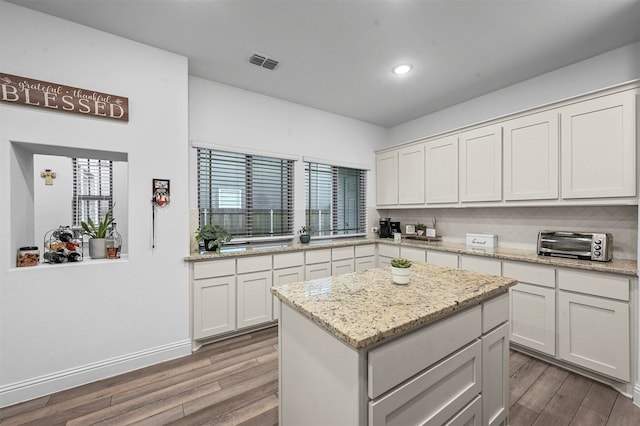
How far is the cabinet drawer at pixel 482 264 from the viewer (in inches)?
102

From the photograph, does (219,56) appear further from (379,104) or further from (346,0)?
(379,104)

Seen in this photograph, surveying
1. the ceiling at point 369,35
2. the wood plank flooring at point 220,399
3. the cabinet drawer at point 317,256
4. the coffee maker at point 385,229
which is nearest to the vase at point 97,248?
the wood plank flooring at point 220,399

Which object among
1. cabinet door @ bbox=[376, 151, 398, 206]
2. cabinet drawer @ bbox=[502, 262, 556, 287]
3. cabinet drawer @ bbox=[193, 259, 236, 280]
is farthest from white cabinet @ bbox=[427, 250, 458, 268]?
cabinet drawer @ bbox=[193, 259, 236, 280]

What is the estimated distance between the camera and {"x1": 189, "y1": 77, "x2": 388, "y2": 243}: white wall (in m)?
2.93

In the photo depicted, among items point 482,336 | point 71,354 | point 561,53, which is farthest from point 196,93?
point 561,53

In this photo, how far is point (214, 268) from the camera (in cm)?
260

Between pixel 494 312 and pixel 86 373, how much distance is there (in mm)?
2965

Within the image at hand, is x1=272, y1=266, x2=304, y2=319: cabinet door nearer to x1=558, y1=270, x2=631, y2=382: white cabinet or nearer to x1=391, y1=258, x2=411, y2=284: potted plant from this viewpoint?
x1=391, y1=258, x2=411, y2=284: potted plant

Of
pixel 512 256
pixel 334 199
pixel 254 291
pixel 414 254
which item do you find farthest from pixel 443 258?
pixel 254 291

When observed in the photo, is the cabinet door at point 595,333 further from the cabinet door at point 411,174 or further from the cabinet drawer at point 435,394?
the cabinet door at point 411,174

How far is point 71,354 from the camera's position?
78.7 inches

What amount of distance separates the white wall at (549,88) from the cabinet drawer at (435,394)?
2.84 meters

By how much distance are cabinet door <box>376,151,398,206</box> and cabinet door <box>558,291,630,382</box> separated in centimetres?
233

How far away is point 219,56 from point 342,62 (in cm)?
120
